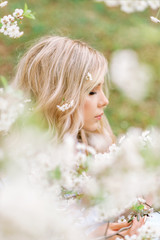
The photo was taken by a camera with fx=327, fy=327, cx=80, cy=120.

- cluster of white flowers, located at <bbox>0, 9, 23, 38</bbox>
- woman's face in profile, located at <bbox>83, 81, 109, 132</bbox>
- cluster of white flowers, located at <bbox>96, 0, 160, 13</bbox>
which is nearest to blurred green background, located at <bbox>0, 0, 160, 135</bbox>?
woman's face in profile, located at <bbox>83, 81, 109, 132</bbox>

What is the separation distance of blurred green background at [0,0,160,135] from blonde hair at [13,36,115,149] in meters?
1.71

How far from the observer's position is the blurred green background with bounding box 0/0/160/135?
137 inches

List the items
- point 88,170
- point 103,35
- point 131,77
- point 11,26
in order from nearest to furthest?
point 88,170, point 131,77, point 11,26, point 103,35

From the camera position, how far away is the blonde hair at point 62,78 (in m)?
1.52

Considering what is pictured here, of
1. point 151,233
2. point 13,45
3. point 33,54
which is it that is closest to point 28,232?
point 151,233

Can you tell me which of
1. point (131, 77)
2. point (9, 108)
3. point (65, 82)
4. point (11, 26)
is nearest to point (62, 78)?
point (65, 82)

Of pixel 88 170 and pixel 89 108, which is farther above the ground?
pixel 89 108

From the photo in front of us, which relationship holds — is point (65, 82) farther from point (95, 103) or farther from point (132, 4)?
point (132, 4)

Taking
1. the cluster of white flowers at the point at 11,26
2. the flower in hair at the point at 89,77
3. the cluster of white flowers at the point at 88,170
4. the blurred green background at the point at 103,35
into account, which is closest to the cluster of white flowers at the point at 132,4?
the cluster of white flowers at the point at 88,170

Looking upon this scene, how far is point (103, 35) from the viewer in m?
4.43

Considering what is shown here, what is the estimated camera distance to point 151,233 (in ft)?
2.98

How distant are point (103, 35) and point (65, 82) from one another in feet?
10.1

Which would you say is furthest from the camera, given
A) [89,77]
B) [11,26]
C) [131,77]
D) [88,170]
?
[89,77]

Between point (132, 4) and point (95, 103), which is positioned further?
point (95, 103)
